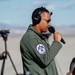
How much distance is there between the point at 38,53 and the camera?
5.76 meters

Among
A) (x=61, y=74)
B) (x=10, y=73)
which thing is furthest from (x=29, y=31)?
(x=10, y=73)

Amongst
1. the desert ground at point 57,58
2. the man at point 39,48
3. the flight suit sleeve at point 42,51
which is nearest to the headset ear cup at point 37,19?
the man at point 39,48

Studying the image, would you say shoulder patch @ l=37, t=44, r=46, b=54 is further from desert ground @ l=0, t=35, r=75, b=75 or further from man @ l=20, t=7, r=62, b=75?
desert ground @ l=0, t=35, r=75, b=75

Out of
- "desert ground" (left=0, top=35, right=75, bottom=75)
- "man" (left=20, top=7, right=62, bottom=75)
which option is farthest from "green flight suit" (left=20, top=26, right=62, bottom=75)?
"desert ground" (left=0, top=35, right=75, bottom=75)

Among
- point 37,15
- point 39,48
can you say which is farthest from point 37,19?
point 39,48

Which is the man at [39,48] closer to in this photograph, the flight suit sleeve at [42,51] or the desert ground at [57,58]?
the flight suit sleeve at [42,51]

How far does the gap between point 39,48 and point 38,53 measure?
2.2 inches

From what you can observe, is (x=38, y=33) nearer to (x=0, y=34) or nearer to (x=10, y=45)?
(x=0, y=34)

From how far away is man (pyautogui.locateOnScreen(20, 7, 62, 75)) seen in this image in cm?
575

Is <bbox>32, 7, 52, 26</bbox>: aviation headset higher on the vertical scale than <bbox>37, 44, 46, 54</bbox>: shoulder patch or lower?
higher

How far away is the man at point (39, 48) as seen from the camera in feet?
18.9

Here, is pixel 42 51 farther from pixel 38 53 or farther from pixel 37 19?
pixel 37 19

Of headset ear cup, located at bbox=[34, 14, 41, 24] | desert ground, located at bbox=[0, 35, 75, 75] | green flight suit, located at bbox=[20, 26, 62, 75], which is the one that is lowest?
desert ground, located at bbox=[0, 35, 75, 75]

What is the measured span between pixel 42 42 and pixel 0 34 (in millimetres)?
3167
